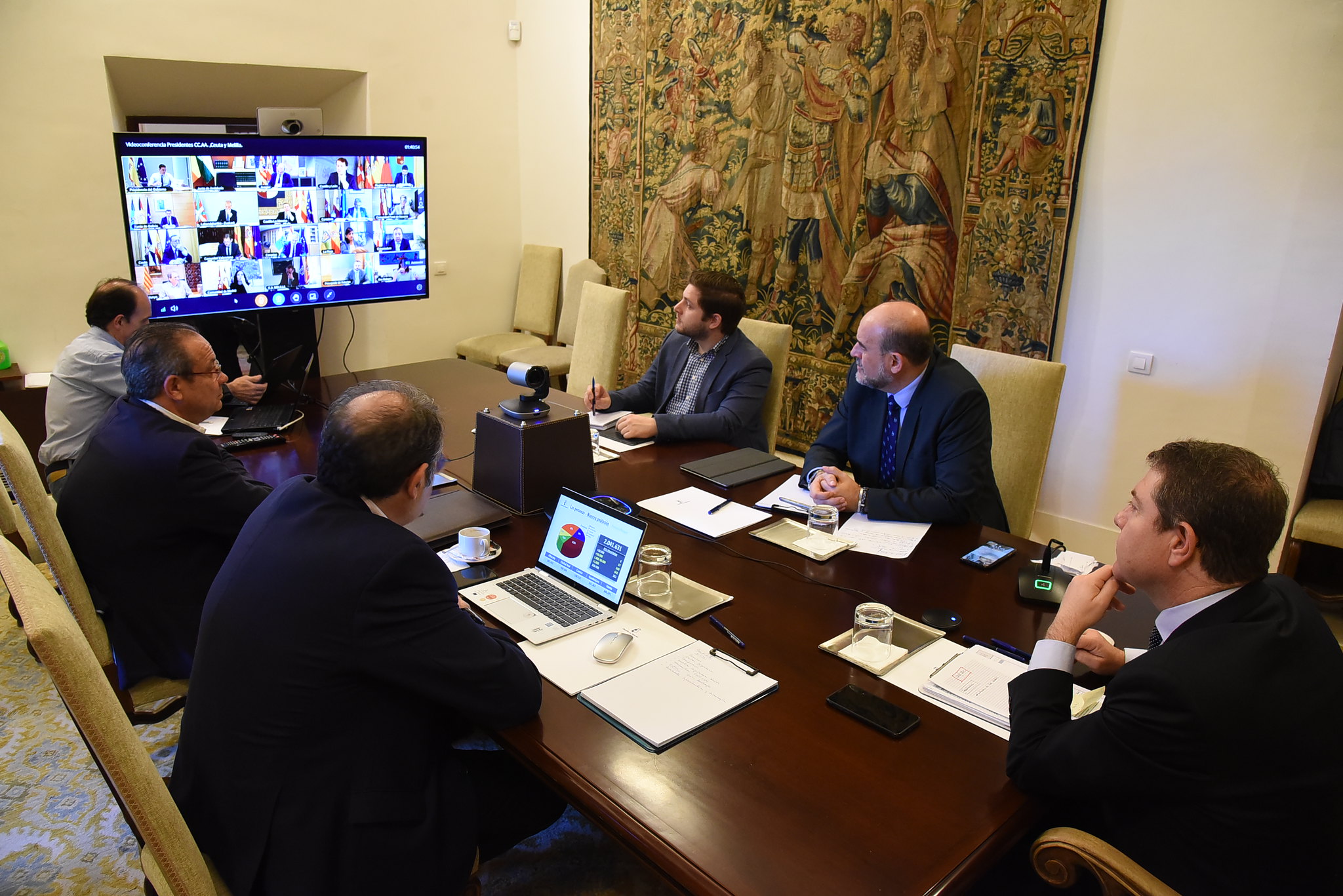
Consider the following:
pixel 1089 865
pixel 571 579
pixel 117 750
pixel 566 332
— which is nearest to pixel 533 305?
pixel 566 332

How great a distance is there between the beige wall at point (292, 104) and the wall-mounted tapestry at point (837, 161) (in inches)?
33.3

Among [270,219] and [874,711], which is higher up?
[270,219]

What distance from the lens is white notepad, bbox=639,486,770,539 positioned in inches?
83.0

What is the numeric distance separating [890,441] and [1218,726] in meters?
1.50

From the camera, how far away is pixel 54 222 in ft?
13.7

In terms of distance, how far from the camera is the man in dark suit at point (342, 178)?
3779 millimetres

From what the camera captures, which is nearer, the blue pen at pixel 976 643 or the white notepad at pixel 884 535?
the blue pen at pixel 976 643

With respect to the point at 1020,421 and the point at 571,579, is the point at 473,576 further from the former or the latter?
the point at 1020,421

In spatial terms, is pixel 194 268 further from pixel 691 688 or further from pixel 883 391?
pixel 691 688

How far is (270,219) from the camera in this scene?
143 inches

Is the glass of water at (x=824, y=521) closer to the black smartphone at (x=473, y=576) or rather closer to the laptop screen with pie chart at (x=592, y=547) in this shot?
the laptop screen with pie chart at (x=592, y=547)

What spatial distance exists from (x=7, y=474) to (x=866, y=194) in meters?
3.39

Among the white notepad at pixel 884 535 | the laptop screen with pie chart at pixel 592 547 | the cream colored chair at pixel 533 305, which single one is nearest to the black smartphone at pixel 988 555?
the white notepad at pixel 884 535

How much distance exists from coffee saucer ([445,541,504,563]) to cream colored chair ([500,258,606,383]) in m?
3.07
